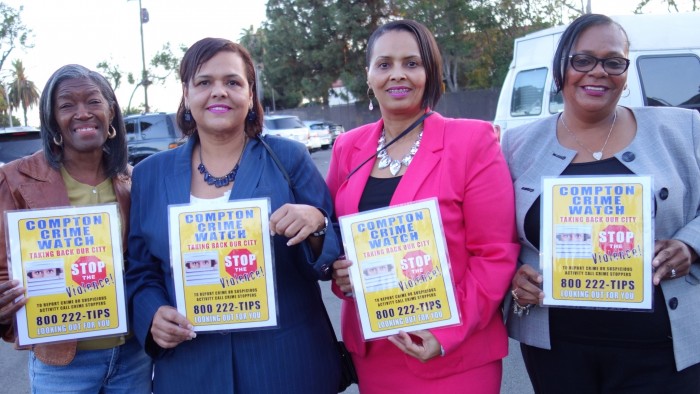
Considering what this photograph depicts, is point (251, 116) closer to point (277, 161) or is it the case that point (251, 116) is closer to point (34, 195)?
point (277, 161)

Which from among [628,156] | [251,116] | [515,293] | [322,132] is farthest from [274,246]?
[322,132]

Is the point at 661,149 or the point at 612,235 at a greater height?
the point at 661,149

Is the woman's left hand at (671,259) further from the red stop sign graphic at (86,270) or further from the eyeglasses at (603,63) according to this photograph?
the red stop sign graphic at (86,270)

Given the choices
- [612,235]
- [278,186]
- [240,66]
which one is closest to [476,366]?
[612,235]

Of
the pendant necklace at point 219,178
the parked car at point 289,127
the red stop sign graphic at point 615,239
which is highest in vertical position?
the pendant necklace at point 219,178

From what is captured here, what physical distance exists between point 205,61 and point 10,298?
108 cm

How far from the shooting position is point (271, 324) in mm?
2148

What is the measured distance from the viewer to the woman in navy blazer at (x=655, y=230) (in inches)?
88.1

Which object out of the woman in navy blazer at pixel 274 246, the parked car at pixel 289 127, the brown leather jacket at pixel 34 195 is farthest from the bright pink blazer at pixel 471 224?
the parked car at pixel 289 127

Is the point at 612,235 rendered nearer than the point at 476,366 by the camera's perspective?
Yes

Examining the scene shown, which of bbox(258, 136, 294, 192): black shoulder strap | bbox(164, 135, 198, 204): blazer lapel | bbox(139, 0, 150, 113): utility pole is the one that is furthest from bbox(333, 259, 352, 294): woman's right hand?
bbox(139, 0, 150, 113): utility pole

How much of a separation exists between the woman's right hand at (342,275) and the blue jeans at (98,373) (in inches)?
36.8

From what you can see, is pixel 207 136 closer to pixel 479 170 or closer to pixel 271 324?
pixel 271 324

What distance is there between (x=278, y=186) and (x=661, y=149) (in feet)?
4.61
